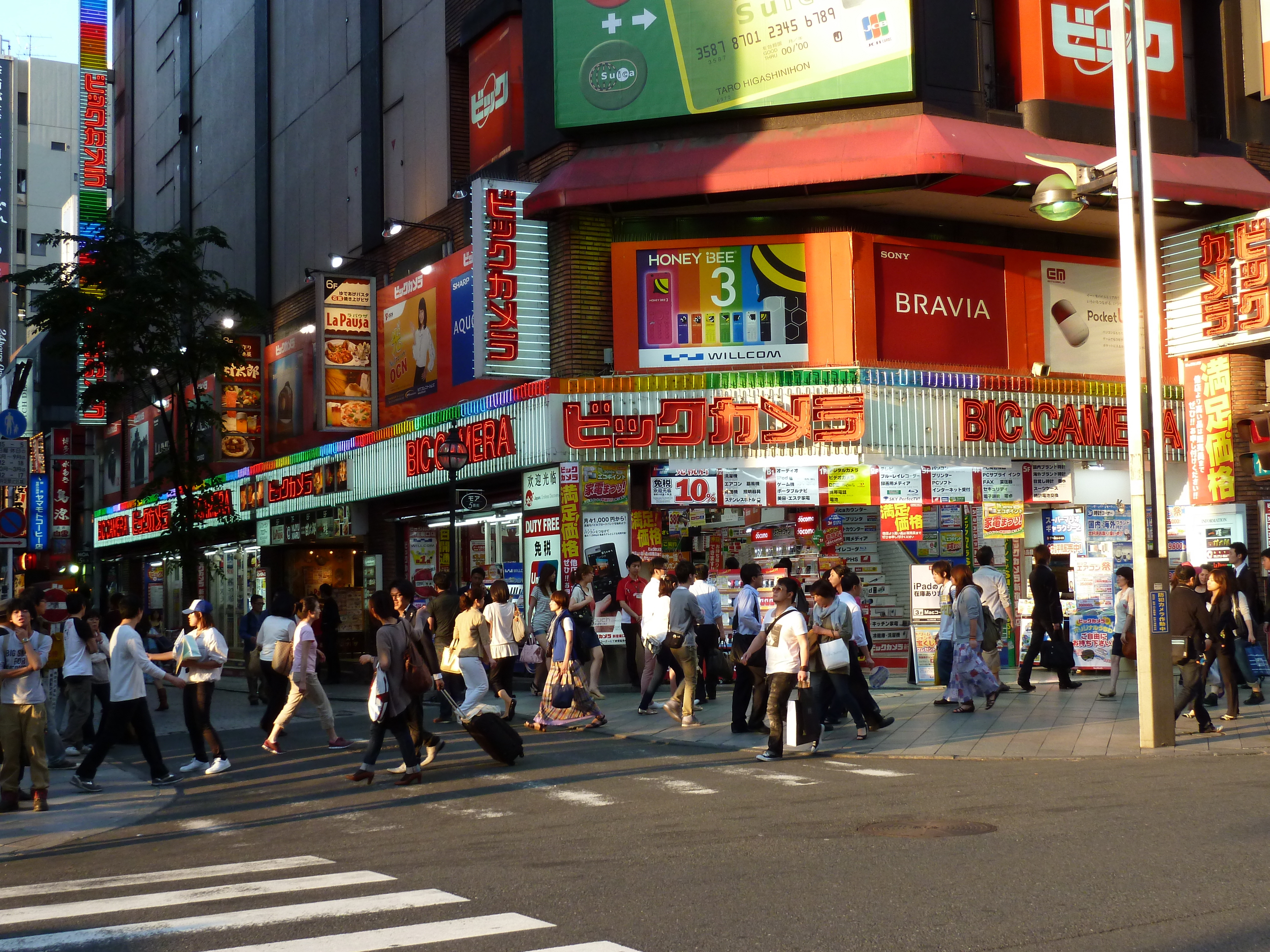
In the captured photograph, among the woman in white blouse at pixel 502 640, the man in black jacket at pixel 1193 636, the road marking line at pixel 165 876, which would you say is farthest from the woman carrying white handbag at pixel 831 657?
the road marking line at pixel 165 876

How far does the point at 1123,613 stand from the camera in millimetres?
17328

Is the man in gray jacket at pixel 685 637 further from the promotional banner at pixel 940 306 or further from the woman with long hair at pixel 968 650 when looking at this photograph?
the promotional banner at pixel 940 306

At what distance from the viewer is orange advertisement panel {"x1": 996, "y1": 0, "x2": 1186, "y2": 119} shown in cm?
2219

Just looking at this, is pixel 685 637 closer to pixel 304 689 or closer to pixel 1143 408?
pixel 304 689

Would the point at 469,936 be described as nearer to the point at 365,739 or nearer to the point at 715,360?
the point at 365,739

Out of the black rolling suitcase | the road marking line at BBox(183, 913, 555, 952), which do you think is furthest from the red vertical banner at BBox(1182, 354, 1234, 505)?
the road marking line at BBox(183, 913, 555, 952)

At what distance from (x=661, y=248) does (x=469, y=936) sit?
17.3 m

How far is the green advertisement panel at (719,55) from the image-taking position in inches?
848

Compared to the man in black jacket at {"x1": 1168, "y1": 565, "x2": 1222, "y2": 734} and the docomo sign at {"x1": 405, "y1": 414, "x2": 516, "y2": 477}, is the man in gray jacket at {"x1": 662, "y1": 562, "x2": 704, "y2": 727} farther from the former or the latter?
the docomo sign at {"x1": 405, "y1": 414, "x2": 516, "y2": 477}

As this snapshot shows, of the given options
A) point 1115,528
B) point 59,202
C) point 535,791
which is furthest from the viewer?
point 59,202

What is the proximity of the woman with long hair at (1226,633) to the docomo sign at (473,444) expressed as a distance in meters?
11.7

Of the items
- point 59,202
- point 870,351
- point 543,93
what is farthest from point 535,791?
point 59,202

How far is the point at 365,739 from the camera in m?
17.2

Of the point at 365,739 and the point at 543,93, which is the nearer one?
the point at 365,739
